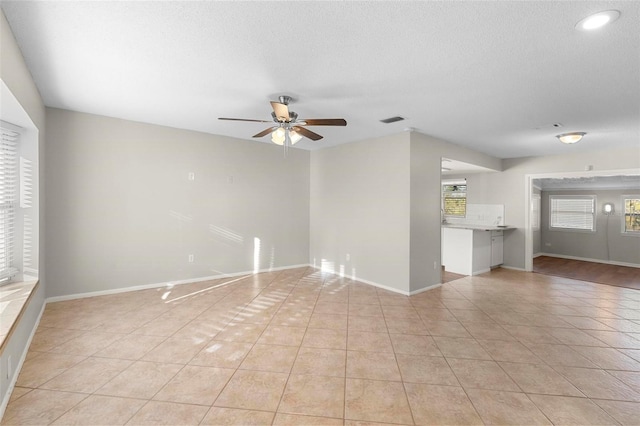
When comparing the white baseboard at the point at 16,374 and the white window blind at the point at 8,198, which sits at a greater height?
the white window blind at the point at 8,198

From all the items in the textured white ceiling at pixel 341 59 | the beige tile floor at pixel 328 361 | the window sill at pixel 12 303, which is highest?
the textured white ceiling at pixel 341 59

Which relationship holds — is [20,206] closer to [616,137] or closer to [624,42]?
[624,42]

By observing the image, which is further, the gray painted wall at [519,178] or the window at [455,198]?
the window at [455,198]

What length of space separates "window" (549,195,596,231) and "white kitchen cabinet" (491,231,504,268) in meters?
3.23

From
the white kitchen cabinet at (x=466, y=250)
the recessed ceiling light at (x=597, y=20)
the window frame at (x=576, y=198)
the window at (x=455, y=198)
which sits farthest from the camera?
the window frame at (x=576, y=198)

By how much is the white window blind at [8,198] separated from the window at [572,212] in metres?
11.2

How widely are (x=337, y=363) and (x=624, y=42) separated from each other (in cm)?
318

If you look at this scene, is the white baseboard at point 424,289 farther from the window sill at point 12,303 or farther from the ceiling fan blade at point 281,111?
the window sill at point 12,303

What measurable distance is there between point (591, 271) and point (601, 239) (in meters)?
1.83

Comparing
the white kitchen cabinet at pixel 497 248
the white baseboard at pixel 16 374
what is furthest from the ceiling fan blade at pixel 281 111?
the white kitchen cabinet at pixel 497 248

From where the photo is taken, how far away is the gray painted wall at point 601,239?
23.6ft

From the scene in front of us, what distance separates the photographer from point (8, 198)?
2.79 metres

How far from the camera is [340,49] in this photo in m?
2.18

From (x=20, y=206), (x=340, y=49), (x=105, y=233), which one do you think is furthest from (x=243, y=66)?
(x=105, y=233)
